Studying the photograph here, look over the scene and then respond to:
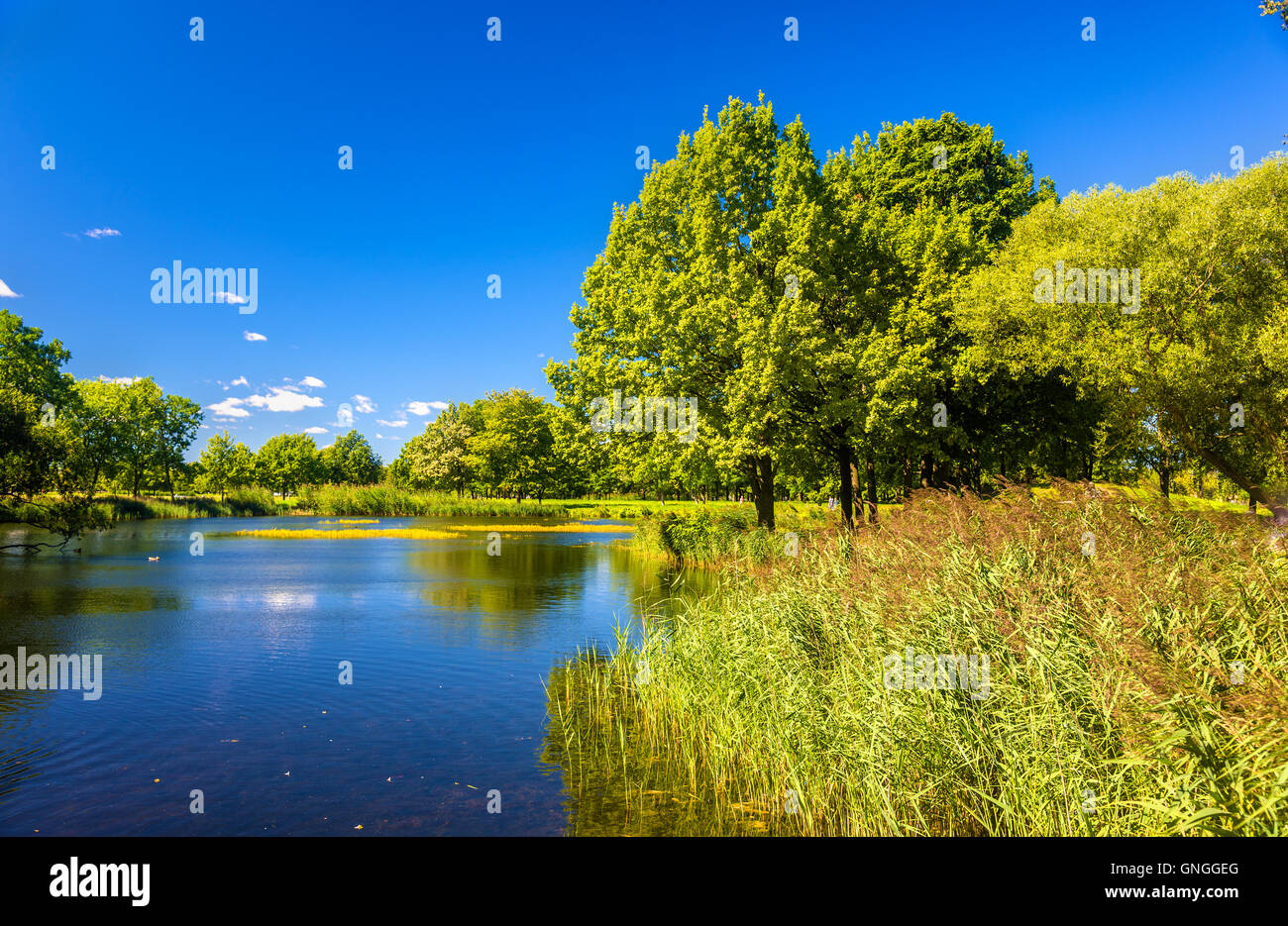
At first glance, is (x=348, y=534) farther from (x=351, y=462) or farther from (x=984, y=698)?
(x=351, y=462)

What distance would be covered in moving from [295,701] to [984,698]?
1206 centimetres

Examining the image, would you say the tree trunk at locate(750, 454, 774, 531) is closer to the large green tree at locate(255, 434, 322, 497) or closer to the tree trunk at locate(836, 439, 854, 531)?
the tree trunk at locate(836, 439, 854, 531)

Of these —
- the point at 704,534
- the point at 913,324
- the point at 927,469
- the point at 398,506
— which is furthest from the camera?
the point at 398,506

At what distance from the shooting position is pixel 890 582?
34.7 ft

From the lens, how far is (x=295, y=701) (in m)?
13.0

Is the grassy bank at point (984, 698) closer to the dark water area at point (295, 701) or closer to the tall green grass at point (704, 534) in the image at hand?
Answer: the dark water area at point (295, 701)

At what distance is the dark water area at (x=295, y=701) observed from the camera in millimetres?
8438

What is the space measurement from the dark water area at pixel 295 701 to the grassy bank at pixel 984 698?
5.22 feet

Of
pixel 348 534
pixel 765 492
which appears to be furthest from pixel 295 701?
pixel 348 534

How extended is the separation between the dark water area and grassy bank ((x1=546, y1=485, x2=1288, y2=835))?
159cm

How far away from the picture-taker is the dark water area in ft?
27.7

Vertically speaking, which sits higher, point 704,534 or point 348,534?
point 704,534
